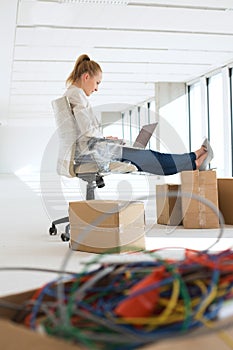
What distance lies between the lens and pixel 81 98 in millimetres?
3014

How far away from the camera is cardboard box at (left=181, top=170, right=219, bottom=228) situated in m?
3.49

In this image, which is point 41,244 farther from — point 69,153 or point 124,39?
point 124,39

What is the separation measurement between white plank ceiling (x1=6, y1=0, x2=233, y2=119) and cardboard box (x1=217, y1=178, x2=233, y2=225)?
47.0 inches

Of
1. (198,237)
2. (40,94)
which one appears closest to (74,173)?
(198,237)

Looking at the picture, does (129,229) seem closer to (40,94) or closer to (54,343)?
(54,343)

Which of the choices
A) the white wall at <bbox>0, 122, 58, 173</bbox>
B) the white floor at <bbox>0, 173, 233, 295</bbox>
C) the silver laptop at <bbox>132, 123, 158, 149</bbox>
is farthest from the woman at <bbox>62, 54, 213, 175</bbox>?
the white wall at <bbox>0, 122, 58, 173</bbox>

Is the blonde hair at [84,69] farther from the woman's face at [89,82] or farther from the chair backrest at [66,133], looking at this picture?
the chair backrest at [66,133]

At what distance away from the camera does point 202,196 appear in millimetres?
3502


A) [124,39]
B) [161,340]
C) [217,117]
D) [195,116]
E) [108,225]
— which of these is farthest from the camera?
[195,116]

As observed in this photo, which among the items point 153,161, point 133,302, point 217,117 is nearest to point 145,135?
point 153,161

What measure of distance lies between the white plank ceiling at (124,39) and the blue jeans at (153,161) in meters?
1.20

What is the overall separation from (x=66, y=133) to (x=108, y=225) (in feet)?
2.60

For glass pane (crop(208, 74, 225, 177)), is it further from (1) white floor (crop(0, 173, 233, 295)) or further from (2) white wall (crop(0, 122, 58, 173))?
(2) white wall (crop(0, 122, 58, 173))

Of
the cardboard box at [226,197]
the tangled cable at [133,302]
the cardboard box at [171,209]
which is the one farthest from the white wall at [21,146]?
the tangled cable at [133,302]
